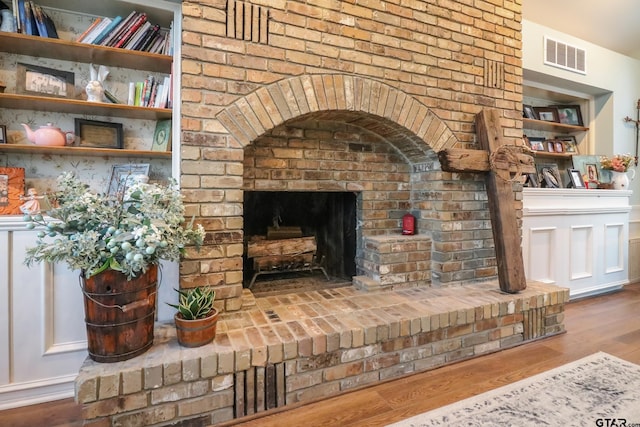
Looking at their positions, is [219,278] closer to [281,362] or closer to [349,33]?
[281,362]

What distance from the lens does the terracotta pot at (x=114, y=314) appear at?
1.25m

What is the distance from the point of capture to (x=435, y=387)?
1.64m

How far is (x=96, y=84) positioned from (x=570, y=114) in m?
4.53

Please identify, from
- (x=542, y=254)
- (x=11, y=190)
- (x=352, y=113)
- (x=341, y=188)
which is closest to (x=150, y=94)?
(x=11, y=190)

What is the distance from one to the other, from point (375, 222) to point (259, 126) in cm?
112

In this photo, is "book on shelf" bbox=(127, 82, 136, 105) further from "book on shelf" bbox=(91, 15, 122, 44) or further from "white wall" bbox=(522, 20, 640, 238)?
"white wall" bbox=(522, 20, 640, 238)

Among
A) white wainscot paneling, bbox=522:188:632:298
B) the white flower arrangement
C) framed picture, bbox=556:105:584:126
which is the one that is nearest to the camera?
the white flower arrangement

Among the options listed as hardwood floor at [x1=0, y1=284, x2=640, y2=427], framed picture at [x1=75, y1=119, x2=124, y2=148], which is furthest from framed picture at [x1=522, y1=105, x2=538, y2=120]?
framed picture at [x1=75, y1=119, x2=124, y2=148]

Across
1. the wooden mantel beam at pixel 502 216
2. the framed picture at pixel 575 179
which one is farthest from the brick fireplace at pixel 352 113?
the framed picture at pixel 575 179

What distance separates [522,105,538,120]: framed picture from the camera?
333cm

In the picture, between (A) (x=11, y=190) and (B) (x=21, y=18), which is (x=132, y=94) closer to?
(B) (x=21, y=18)

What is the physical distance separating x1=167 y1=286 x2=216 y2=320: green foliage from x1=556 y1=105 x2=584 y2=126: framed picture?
13.7 feet

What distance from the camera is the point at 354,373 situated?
1.61m

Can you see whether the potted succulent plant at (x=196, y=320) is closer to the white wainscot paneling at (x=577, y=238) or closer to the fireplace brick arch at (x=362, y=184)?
the fireplace brick arch at (x=362, y=184)
